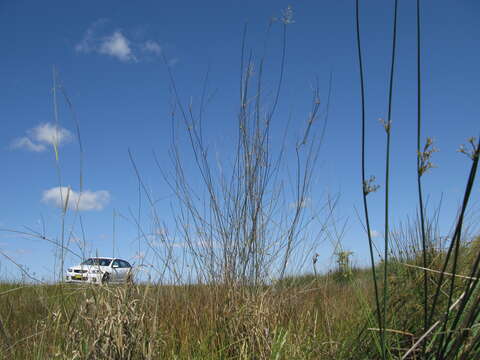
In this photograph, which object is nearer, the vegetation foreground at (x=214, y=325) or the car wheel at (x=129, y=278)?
the vegetation foreground at (x=214, y=325)

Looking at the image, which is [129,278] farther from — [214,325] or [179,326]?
[179,326]

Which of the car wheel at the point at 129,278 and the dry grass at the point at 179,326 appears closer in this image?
the dry grass at the point at 179,326

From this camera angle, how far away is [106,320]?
1551 millimetres

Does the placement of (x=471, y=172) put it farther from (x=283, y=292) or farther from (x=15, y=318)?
(x=15, y=318)

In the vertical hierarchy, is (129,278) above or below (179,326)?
above

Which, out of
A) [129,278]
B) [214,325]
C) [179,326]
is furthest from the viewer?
[179,326]

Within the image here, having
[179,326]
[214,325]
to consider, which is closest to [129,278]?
[214,325]

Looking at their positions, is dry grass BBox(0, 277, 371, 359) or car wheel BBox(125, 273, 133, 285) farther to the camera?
car wheel BBox(125, 273, 133, 285)

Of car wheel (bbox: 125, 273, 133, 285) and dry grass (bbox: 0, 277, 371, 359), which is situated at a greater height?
car wheel (bbox: 125, 273, 133, 285)

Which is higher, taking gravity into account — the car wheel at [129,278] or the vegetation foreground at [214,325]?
the car wheel at [129,278]

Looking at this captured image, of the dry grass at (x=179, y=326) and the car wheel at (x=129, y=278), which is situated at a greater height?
the car wheel at (x=129, y=278)

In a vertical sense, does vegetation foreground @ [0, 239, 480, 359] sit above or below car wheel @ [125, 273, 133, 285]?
below

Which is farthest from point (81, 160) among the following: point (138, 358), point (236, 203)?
point (236, 203)

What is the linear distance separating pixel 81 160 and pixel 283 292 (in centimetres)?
164
